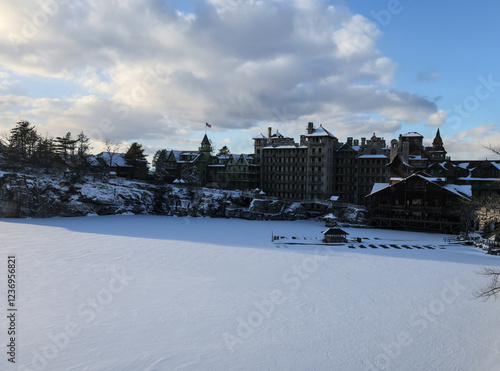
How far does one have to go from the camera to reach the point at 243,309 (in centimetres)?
1978

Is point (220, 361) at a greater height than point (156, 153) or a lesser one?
lesser

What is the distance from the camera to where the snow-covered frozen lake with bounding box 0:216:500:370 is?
14562 mm

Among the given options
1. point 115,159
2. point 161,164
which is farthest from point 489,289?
point 115,159

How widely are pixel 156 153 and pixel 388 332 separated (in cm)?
9660

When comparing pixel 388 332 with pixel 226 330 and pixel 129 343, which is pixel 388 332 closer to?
pixel 226 330

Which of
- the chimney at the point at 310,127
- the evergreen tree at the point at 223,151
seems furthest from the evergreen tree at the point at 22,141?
the chimney at the point at 310,127

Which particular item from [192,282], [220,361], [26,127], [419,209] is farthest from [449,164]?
[26,127]

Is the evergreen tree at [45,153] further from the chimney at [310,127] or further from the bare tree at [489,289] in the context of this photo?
the bare tree at [489,289]

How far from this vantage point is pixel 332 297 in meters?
22.2

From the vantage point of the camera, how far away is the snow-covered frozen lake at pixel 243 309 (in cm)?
1456

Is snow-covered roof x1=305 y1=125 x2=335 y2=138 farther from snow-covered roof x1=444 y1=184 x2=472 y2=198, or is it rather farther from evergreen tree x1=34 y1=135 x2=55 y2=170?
evergreen tree x1=34 y1=135 x2=55 y2=170

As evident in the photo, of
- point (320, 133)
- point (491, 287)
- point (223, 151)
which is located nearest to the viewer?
point (491, 287)

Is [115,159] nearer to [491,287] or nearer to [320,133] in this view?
[320,133]

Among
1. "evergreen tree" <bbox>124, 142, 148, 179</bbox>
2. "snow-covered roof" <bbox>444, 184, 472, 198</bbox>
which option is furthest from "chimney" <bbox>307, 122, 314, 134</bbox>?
"evergreen tree" <bbox>124, 142, 148, 179</bbox>
